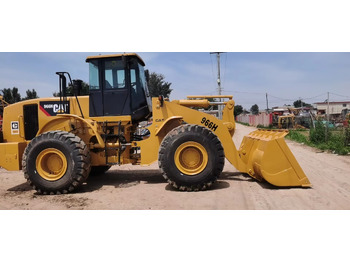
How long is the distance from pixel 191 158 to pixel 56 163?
2.97 metres

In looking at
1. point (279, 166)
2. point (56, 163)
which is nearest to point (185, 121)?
point (279, 166)

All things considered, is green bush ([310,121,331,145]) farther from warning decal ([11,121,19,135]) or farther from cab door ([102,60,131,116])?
warning decal ([11,121,19,135])

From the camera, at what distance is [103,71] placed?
6.95 m

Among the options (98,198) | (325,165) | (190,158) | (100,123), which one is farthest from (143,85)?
(325,165)

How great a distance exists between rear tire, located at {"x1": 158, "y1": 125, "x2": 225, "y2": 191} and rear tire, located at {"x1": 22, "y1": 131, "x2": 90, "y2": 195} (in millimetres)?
1735

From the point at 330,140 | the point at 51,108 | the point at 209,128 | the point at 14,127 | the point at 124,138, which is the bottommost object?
the point at 330,140

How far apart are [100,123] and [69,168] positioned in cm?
137

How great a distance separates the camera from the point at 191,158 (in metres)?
6.15

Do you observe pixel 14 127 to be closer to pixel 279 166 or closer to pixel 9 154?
pixel 9 154

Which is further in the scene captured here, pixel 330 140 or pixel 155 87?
pixel 330 140

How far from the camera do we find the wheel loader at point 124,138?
5980mm

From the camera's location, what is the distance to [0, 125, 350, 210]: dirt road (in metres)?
5.02

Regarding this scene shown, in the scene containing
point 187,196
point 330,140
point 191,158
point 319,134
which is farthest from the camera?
point 319,134

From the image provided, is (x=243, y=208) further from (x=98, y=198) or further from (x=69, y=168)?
(x=69, y=168)
